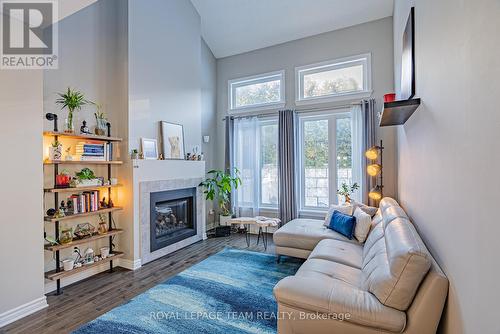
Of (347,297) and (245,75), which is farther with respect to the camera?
(245,75)

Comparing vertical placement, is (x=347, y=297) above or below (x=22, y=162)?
below

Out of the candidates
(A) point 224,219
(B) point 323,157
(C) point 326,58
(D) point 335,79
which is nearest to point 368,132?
(B) point 323,157

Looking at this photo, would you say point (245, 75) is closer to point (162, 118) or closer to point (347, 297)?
point (162, 118)

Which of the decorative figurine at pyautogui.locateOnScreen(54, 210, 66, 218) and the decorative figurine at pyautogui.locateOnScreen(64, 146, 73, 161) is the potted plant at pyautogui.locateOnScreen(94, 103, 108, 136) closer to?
the decorative figurine at pyautogui.locateOnScreen(64, 146, 73, 161)

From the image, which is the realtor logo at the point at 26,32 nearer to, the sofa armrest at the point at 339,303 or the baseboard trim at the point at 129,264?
the baseboard trim at the point at 129,264

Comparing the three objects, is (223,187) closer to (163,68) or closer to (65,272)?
(163,68)

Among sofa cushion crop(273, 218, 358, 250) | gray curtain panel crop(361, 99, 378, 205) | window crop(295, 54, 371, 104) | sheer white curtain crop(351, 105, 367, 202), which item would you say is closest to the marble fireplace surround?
sofa cushion crop(273, 218, 358, 250)

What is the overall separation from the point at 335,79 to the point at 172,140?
3120 mm

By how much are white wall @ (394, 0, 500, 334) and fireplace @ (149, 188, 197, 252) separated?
3.32 m

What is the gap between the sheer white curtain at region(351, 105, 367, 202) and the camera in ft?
14.1

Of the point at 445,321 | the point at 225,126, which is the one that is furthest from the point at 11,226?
the point at 225,126

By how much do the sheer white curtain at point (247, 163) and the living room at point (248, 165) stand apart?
0.03 m

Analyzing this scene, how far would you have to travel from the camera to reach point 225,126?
550 centimetres

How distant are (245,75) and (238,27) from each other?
3.00 feet
